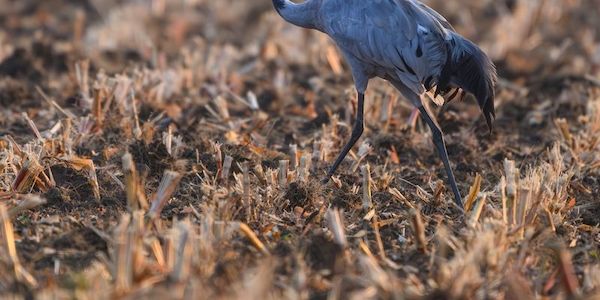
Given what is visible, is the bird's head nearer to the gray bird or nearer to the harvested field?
the gray bird

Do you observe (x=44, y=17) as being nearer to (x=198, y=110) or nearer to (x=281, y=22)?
(x=281, y=22)

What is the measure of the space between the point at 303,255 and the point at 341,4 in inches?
69.5

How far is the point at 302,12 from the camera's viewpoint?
5.84 meters

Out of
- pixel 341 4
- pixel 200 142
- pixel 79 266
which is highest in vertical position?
pixel 341 4

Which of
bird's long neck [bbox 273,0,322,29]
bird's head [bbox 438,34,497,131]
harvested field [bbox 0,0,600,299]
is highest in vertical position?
bird's long neck [bbox 273,0,322,29]

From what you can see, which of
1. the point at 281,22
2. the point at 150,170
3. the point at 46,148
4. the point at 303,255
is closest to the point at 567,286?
the point at 303,255

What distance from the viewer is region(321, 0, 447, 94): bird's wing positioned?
536 cm

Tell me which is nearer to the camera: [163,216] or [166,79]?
→ [163,216]

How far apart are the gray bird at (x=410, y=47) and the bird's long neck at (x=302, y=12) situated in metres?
0.19

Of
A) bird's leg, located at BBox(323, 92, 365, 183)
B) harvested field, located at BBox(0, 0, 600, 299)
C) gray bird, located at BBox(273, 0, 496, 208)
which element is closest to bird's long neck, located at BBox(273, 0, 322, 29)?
gray bird, located at BBox(273, 0, 496, 208)

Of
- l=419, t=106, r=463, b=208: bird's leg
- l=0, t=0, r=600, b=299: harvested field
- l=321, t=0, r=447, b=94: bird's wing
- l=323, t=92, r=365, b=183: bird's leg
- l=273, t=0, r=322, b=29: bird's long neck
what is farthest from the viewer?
l=273, t=0, r=322, b=29: bird's long neck

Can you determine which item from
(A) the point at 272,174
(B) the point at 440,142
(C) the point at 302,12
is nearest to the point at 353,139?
(B) the point at 440,142

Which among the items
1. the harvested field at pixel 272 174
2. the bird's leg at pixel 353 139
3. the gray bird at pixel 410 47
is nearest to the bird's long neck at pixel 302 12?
the gray bird at pixel 410 47

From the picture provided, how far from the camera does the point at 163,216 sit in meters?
5.00
